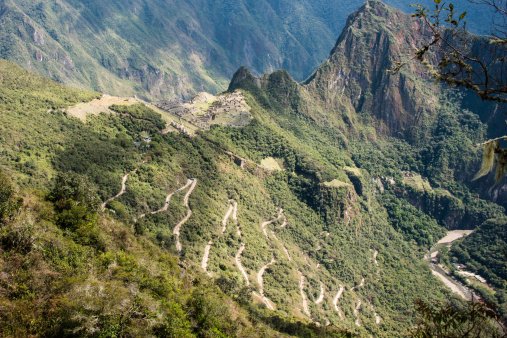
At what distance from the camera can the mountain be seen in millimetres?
21688

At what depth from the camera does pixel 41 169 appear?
44.0 metres

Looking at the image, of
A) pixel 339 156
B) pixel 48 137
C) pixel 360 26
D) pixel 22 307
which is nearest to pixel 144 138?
pixel 48 137

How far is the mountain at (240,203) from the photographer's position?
71.2 ft

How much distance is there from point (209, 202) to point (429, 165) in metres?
125

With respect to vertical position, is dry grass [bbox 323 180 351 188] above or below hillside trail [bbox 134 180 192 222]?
above

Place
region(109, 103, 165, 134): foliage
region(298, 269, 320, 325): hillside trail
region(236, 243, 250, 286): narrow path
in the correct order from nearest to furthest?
region(236, 243, 250, 286): narrow path → region(298, 269, 320, 325): hillside trail → region(109, 103, 165, 134): foliage

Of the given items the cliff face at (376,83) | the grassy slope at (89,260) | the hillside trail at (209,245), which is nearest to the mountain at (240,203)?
the grassy slope at (89,260)

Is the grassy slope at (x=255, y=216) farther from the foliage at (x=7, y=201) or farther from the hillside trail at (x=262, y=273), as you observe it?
the foliage at (x=7, y=201)

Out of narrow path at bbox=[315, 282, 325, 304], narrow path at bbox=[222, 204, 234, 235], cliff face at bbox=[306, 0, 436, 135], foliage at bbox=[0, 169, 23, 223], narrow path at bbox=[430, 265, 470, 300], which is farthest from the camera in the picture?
cliff face at bbox=[306, 0, 436, 135]

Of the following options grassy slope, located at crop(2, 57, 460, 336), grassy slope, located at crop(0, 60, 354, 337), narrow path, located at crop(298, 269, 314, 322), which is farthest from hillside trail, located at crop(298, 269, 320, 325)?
grassy slope, located at crop(0, 60, 354, 337)

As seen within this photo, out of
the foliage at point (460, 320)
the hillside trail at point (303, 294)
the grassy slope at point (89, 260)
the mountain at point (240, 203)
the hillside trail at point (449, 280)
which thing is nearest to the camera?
the foliage at point (460, 320)

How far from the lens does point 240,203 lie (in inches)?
2808

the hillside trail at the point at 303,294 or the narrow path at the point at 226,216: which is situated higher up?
the narrow path at the point at 226,216

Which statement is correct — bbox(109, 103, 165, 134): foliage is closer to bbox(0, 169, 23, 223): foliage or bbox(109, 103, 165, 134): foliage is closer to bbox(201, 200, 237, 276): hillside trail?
bbox(201, 200, 237, 276): hillside trail
